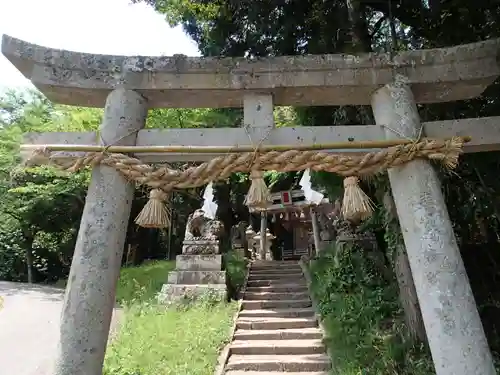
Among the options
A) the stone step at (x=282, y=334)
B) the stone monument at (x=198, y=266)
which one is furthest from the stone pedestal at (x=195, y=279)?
the stone step at (x=282, y=334)

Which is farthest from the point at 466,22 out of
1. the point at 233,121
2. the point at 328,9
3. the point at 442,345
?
the point at 233,121

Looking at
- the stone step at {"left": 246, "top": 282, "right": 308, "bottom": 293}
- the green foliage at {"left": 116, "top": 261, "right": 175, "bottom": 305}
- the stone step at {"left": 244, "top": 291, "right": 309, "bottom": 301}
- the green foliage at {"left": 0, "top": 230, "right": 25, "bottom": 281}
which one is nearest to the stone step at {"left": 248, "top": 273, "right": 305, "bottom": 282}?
the stone step at {"left": 246, "top": 282, "right": 308, "bottom": 293}

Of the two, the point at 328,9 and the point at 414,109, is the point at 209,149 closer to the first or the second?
the point at 414,109

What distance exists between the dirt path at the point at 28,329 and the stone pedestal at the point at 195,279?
4.18 ft

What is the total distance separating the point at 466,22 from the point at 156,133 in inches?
170

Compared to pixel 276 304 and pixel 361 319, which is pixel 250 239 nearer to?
pixel 276 304

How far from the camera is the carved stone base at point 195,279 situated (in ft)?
30.0

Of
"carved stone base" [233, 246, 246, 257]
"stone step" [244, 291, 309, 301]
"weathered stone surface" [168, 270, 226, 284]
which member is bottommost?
"stone step" [244, 291, 309, 301]

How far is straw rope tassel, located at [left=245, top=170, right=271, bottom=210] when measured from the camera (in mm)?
2329

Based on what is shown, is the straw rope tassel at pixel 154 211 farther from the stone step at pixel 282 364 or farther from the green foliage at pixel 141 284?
the green foliage at pixel 141 284

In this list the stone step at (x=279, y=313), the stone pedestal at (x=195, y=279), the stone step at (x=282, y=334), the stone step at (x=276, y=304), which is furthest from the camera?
the stone pedestal at (x=195, y=279)

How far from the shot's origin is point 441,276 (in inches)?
86.0

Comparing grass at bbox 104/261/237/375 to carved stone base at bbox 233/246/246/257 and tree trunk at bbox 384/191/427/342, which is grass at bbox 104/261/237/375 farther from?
carved stone base at bbox 233/246/246/257

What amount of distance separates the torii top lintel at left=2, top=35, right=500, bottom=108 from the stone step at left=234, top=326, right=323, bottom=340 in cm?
566
